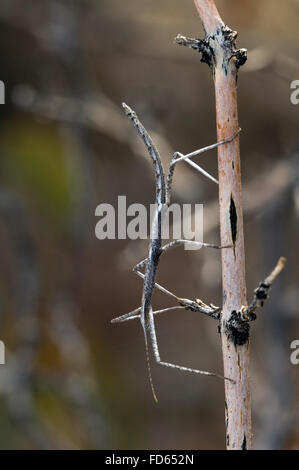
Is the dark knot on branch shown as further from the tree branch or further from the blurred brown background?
the blurred brown background

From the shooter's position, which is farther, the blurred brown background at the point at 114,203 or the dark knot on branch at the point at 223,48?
the blurred brown background at the point at 114,203

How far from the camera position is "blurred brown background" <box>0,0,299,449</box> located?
6.88ft

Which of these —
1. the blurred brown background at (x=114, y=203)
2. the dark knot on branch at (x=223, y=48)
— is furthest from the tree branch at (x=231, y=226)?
the blurred brown background at (x=114, y=203)

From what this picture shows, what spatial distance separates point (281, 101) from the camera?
131 inches

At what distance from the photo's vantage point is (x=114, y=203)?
12.5 feet

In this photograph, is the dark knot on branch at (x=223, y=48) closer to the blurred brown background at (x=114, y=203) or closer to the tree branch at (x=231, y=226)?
the tree branch at (x=231, y=226)

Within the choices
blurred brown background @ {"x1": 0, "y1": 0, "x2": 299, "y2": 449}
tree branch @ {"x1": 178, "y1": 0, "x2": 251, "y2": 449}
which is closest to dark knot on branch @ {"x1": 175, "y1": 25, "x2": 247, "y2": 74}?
tree branch @ {"x1": 178, "y1": 0, "x2": 251, "y2": 449}

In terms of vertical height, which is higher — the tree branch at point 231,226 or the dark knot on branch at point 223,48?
the dark knot on branch at point 223,48

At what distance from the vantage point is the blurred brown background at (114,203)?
210 cm

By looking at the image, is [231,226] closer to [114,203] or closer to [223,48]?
[223,48]
